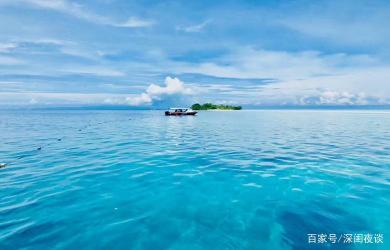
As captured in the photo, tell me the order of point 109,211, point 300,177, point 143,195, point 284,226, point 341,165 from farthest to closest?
1. point 341,165
2. point 300,177
3. point 143,195
4. point 109,211
5. point 284,226

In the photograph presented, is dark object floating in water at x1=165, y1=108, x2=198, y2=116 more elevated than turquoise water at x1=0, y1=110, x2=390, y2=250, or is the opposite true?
dark object floating in water at x1=165, y1=108, x2=198, y2=116

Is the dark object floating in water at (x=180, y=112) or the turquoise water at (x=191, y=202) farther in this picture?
the dark object floating in water at (x=180, y=112)

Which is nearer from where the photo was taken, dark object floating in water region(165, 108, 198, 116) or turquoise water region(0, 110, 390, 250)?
turquoise water region(0, 110, 390, 250)

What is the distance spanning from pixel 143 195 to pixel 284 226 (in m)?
5.97

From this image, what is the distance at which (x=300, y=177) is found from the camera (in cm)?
1306

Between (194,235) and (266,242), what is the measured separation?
7.15 feet

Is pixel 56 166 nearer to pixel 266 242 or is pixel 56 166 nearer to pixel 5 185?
pixel 5 185

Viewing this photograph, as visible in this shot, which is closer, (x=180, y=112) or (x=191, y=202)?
(x=191, y=202)

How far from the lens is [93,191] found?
36.7 feet

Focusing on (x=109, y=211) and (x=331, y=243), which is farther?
(x=109, y=211)

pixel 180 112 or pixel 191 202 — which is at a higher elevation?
pixel 180 112

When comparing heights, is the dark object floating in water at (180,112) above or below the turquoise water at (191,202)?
above

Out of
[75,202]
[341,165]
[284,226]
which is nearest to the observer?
[284,226]

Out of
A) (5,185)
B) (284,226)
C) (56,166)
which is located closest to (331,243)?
(284,226)
